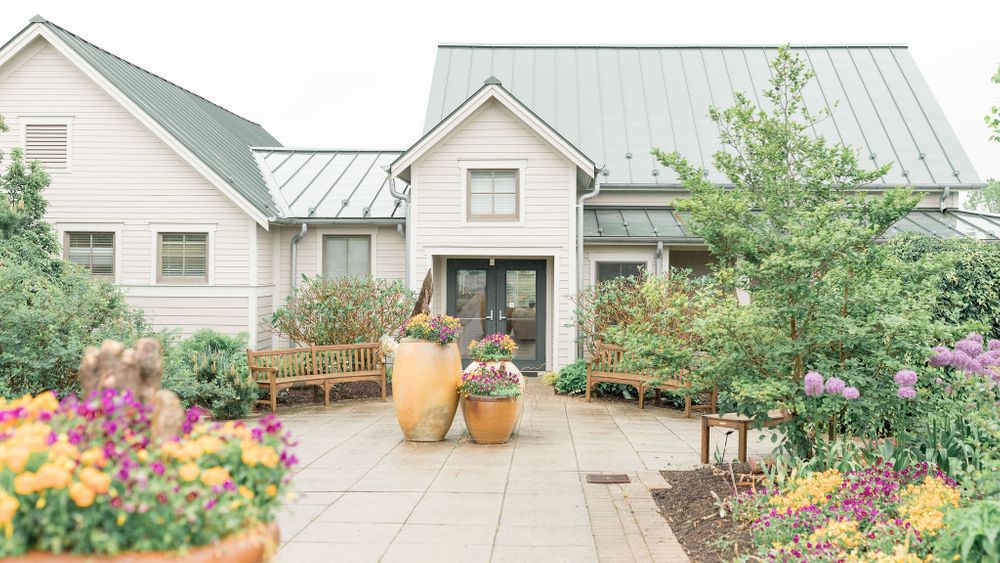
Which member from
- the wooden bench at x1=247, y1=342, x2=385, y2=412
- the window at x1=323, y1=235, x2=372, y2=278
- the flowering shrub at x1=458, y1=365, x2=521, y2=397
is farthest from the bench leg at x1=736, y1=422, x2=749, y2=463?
the window at x1=323, y1=235, x2=372, y2=278

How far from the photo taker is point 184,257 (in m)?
15.5

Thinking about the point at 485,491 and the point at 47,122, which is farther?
the point at 47,122

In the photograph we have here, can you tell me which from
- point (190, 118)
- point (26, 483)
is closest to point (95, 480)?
point (26, 483)

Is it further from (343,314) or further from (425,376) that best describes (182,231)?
(425,376)

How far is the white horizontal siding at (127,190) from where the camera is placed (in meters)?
15.2

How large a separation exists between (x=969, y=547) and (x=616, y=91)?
1770 cm

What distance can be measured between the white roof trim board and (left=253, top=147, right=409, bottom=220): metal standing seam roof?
75.1 inches

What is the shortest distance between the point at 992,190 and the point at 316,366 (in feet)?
174

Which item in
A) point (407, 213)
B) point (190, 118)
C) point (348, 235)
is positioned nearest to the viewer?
point (407, 213)

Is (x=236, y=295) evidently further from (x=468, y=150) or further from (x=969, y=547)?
(x=969, y=547)

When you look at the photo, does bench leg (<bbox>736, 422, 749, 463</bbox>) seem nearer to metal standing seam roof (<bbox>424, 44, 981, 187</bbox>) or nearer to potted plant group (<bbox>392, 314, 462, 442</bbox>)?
potted plant group (<bbox>392, 314, 462, 442</bbox>)

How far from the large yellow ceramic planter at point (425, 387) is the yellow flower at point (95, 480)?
21.7ft

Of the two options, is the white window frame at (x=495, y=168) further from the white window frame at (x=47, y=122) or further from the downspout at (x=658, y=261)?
the white window frame at (x=47, y=122)

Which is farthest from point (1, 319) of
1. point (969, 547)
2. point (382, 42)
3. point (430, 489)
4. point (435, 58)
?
point (382, 42)
